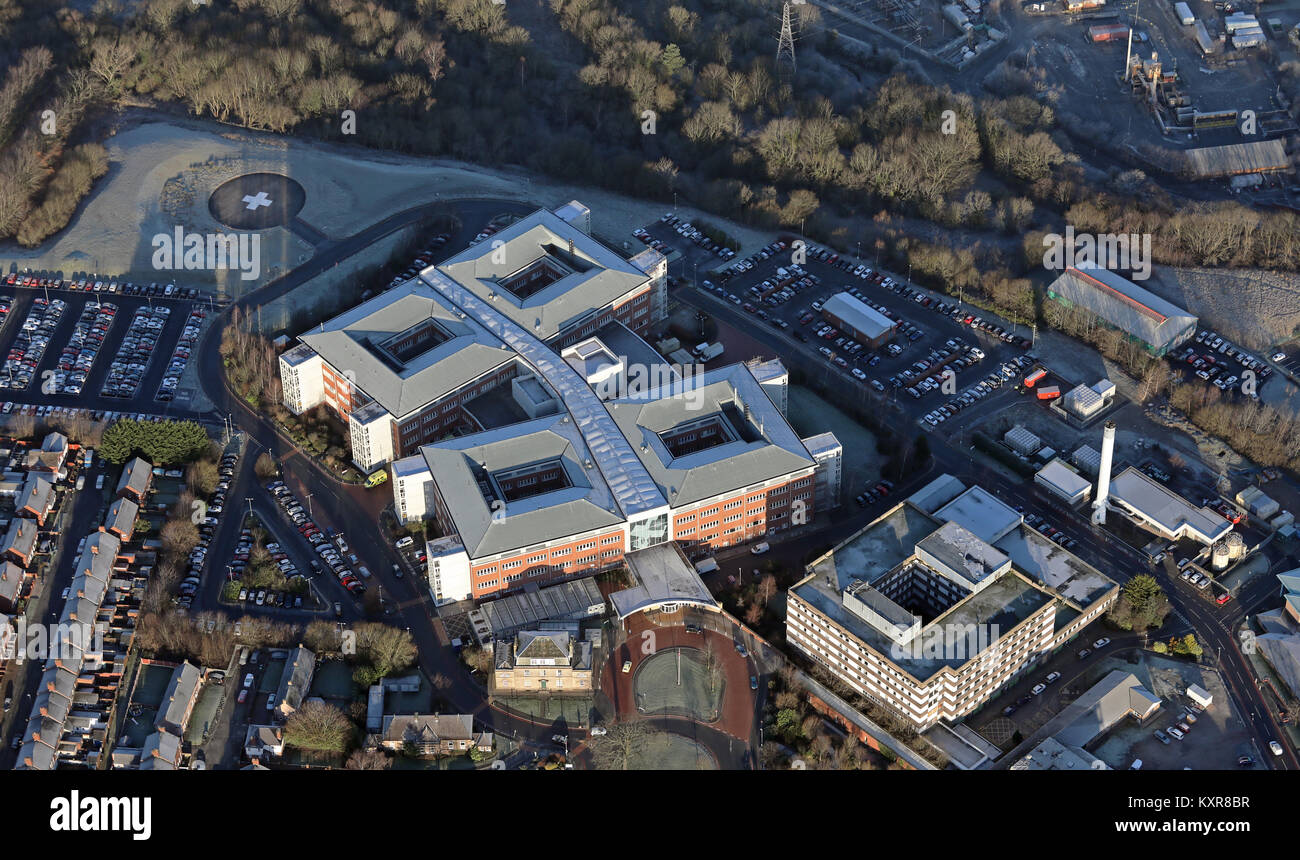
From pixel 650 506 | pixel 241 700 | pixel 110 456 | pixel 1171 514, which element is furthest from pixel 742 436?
pixel 110 456

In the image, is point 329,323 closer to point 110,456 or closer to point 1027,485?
point 110,456

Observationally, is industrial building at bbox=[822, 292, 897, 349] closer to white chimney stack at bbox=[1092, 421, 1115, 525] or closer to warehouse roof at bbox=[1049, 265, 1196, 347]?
warehouse roof at bbox=[1049, 265, 1196, 347]

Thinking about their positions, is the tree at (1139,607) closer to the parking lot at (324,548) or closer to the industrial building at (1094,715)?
the industrial building at (1094,715)

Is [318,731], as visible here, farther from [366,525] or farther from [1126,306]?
[1126,306]

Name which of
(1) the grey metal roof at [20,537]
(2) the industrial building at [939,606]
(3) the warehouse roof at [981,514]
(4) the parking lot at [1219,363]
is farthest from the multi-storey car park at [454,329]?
(4) the parking lot at [1219,363]

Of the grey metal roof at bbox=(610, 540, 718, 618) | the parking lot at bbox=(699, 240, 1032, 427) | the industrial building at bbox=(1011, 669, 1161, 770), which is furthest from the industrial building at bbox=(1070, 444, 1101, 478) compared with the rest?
the grey metal roof at bbox=(610, 540, 718, 618)

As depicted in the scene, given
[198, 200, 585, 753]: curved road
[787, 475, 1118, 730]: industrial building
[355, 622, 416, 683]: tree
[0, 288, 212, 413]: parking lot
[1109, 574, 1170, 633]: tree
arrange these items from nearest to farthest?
1. [787, 475, 1118, 730]: industrial building
2. [198, 200, 585, 753]: curved road
3. [355, 622, 416, 683]: tree
4. [1109, 574, 1170, 633]: tree
5. [0, 288, 212, 413]: parking lot

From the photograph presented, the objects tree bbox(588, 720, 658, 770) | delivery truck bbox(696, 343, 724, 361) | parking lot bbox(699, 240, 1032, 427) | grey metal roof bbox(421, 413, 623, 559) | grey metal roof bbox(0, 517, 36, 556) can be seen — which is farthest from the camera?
delivery truck bbox(696, 343, 724, 361)
